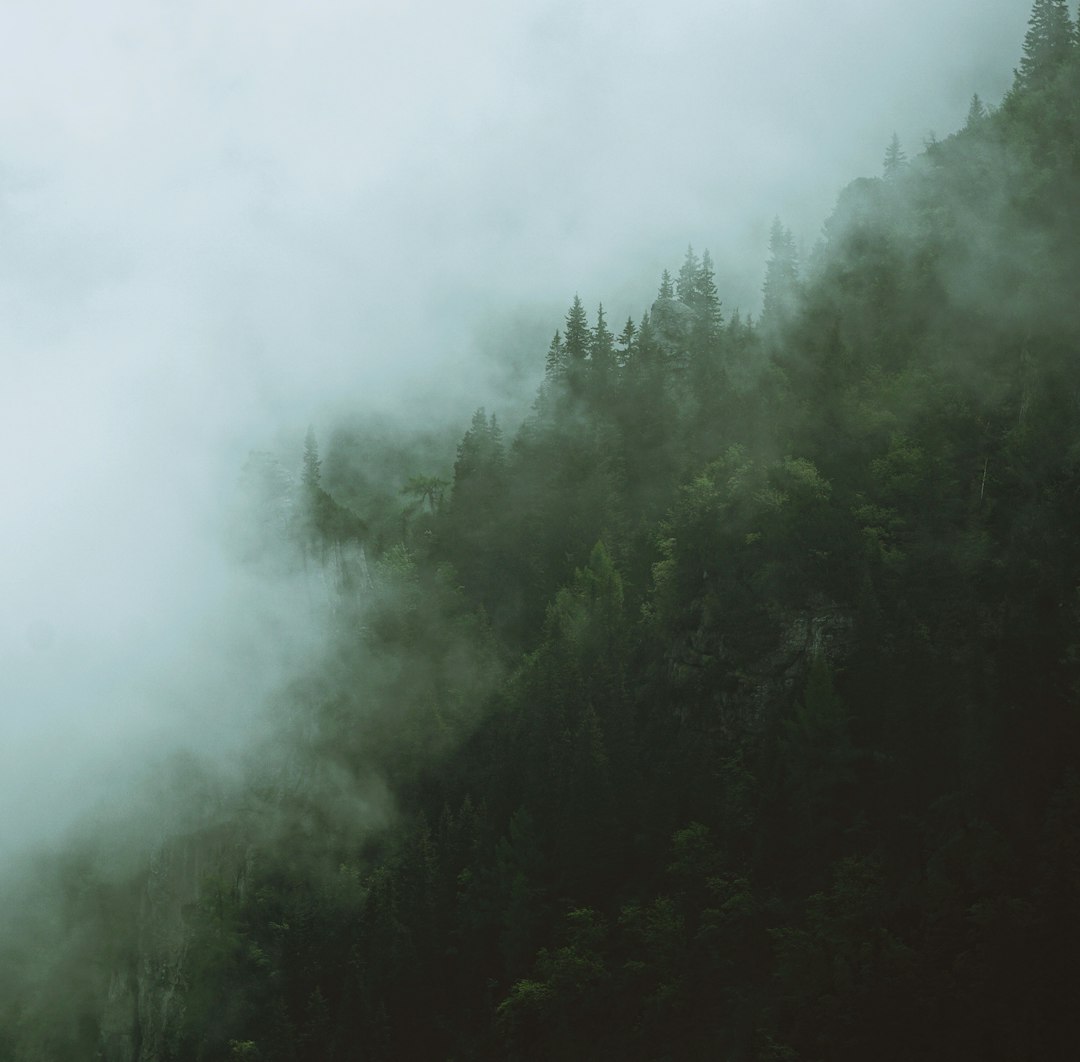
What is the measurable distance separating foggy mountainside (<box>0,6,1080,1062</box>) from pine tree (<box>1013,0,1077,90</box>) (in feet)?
0.79

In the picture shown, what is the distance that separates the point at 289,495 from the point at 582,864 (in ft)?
172

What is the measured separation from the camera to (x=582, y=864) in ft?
171

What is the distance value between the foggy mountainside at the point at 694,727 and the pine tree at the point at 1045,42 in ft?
0.79

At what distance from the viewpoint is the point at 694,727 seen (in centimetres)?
5438

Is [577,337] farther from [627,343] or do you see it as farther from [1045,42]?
[1045,42]

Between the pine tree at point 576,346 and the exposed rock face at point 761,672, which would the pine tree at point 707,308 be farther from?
the exposed rock face at point 761,672

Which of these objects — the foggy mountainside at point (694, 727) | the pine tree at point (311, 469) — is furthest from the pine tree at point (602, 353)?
the pine tree at point (311, 469)

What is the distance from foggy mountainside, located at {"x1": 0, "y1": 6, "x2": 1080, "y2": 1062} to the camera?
42.5 metres

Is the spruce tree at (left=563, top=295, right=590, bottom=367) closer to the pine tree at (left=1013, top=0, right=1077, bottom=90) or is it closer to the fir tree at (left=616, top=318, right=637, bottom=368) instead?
the fir tree at (left=616, top=318, right=637, bottom=368)

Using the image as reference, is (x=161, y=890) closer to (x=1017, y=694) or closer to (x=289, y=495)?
(x=289, y=495)

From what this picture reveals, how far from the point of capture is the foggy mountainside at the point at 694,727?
4247 centimetres

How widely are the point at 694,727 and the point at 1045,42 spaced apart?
6103 cm

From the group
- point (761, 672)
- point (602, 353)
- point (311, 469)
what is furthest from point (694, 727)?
point (311, 469)

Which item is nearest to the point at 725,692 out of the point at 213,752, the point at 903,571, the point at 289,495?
the point at 903,571
